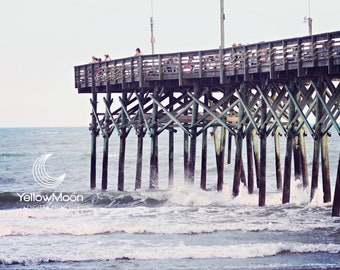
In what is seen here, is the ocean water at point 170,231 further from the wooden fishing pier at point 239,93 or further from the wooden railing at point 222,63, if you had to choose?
the wooden railing at point 222,63

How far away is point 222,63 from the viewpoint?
3278 cm

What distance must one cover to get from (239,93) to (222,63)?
3.86 ft

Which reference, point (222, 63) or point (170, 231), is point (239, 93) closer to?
point (222, 63)

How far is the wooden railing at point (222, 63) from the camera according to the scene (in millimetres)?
28500

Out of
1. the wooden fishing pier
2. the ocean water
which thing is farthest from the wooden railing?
the ocean water

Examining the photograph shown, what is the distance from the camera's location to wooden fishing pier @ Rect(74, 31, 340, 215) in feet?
95.1

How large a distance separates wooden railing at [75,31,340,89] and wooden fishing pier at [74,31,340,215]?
0.08ft

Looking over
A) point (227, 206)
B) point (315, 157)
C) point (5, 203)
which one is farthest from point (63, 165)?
point (315, 157)

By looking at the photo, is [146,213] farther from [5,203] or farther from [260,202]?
[5,203]

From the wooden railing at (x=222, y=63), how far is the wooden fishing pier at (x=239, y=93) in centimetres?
3

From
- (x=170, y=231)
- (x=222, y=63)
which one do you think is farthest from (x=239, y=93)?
(x=170, y=231)

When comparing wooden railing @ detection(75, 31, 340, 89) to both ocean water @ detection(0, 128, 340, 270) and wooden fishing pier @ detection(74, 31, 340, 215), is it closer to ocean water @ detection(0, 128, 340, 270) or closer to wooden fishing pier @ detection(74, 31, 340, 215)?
wooden fishing pier @ detection(74, 31, 340, 215)

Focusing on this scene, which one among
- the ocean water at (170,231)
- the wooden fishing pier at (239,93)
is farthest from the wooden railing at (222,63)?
the ocean water at (170,231)

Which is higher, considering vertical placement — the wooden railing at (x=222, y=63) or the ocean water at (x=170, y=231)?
the wooden railing at (x=222, y=63)
